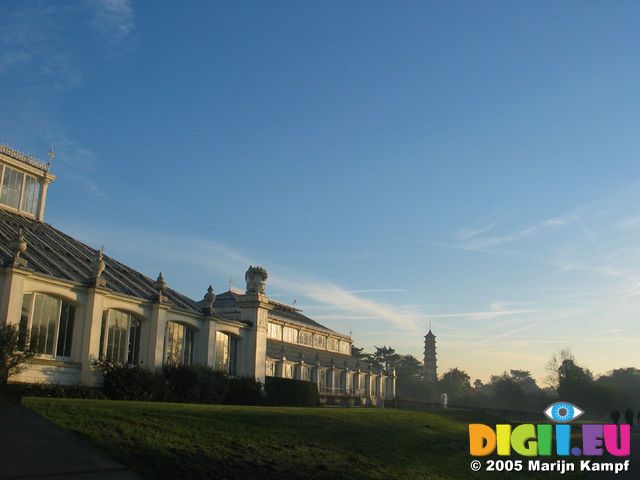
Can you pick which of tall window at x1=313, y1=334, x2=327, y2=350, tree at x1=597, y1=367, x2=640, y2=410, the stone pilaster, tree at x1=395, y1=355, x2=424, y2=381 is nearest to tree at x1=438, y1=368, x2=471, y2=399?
tree at x1=395, y1=355, x2=424, y2=381

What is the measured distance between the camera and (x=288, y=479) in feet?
49.0

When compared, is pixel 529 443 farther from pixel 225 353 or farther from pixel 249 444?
pixel 225 353

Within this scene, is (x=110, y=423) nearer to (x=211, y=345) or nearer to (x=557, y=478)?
(x=557, y=478)

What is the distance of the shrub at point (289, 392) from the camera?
126 ft

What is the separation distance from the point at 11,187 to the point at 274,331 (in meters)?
34.4

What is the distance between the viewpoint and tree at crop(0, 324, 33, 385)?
22438 millimetres

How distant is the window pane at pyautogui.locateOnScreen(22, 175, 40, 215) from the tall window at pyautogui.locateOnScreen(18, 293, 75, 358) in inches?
501

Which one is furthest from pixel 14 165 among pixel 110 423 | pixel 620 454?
pixel 620 454

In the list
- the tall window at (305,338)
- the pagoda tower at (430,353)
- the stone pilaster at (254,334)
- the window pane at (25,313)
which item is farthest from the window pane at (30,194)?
the pagoda tower at (430,353)

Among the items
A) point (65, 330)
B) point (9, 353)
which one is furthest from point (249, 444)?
point (65, 330)

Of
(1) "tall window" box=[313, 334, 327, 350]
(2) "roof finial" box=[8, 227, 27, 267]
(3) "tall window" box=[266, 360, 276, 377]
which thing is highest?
(2) "roof finial" box=[8, 227, 27, 267]

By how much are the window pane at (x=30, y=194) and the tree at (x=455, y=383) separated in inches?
4361

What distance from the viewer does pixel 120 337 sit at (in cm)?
3089

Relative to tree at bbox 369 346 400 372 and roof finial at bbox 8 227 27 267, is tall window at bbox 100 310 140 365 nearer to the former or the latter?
roof finial at bbox 8 227 27 267
